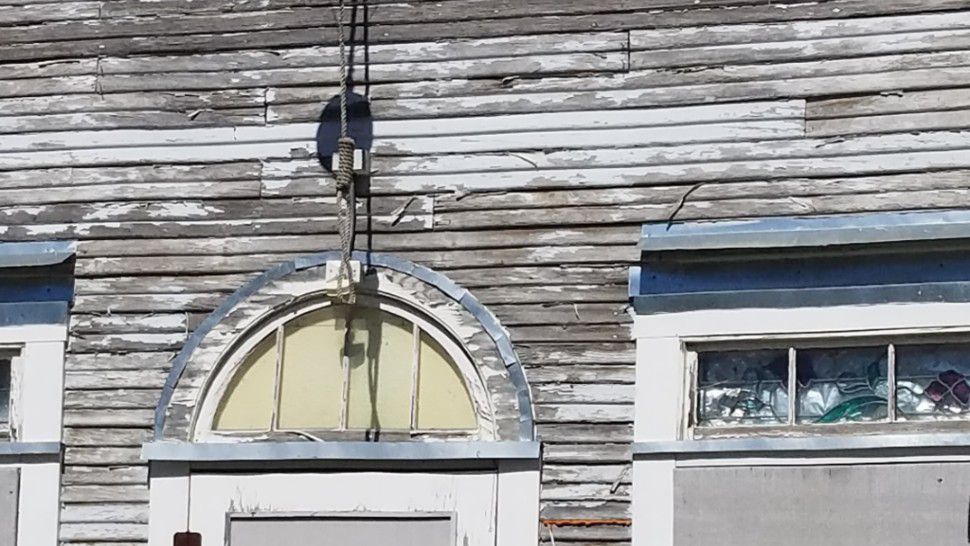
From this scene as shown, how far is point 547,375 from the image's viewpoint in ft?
24.9

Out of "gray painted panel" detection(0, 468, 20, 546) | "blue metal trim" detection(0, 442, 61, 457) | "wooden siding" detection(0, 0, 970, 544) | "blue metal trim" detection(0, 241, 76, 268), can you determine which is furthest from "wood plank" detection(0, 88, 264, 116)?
"gray painted panel" detection(0, 468, 20, 546)

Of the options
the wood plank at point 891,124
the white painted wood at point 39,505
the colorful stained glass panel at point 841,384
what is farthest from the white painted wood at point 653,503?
the white painted wood at point 39,505

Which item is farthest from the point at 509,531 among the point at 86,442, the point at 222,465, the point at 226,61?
the point at 226,61

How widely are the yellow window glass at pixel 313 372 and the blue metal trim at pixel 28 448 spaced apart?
895 mm

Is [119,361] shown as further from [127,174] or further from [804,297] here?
[804,297]

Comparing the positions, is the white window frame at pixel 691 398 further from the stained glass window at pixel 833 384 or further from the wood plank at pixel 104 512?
the wood plank at pixel 104 512

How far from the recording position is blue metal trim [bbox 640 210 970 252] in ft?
23.6

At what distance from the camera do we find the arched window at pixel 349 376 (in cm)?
772

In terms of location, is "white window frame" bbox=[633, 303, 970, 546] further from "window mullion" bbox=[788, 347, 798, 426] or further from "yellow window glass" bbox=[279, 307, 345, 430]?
"yellow window glass" bbox=[279, 307, 345, 430]

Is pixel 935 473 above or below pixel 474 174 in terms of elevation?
below

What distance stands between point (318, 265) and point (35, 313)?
3.84ft

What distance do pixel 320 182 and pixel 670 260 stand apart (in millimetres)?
1428

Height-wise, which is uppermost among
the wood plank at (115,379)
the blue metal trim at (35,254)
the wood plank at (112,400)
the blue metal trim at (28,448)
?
the blue metal trim at (35,254)

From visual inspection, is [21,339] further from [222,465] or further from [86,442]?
[222,465]
